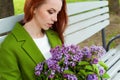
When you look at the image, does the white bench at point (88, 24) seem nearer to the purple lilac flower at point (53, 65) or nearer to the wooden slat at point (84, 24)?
the wooden slat at point (84, 24)

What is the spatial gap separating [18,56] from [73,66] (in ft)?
1.69

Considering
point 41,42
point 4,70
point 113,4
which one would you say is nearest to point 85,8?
point 41,42

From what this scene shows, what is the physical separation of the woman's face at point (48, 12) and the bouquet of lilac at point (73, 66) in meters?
0.44

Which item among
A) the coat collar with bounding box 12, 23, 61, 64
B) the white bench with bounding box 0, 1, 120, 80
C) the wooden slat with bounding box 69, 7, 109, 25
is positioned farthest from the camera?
the wooden slat with bounding box 69, 7, 109, 25

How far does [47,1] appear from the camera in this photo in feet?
9.62

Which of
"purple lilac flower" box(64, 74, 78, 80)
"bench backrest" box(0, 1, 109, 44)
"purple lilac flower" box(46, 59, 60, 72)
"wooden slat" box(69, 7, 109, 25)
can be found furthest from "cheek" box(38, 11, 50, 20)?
"wooden slat" box(69, 7, 109, 25)

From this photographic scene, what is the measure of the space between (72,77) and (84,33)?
6.79 ft

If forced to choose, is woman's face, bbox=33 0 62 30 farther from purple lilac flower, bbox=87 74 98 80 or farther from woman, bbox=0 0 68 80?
purple lilac flower, bbox=87 74 98 80

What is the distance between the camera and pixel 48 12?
9.68 ft

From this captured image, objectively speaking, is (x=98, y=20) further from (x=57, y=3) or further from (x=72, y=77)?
(x=72, y=77)

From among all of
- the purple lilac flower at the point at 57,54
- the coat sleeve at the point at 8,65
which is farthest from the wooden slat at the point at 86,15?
the purple lilac flower at the point at 57,54

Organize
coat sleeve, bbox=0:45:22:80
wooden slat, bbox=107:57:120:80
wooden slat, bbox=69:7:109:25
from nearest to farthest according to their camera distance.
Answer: coat sleeve, bbox=0:45:22:80 → wooden slat, bbox=107:57:120:80 → wooden slat, bbox=69:7:109:25

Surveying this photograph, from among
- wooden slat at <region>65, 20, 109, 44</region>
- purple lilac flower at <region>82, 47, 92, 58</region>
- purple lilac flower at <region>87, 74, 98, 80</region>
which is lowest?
wooden slat at <region>65, 20, 109, 44</region>

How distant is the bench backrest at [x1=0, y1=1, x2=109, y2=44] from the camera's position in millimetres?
4137
